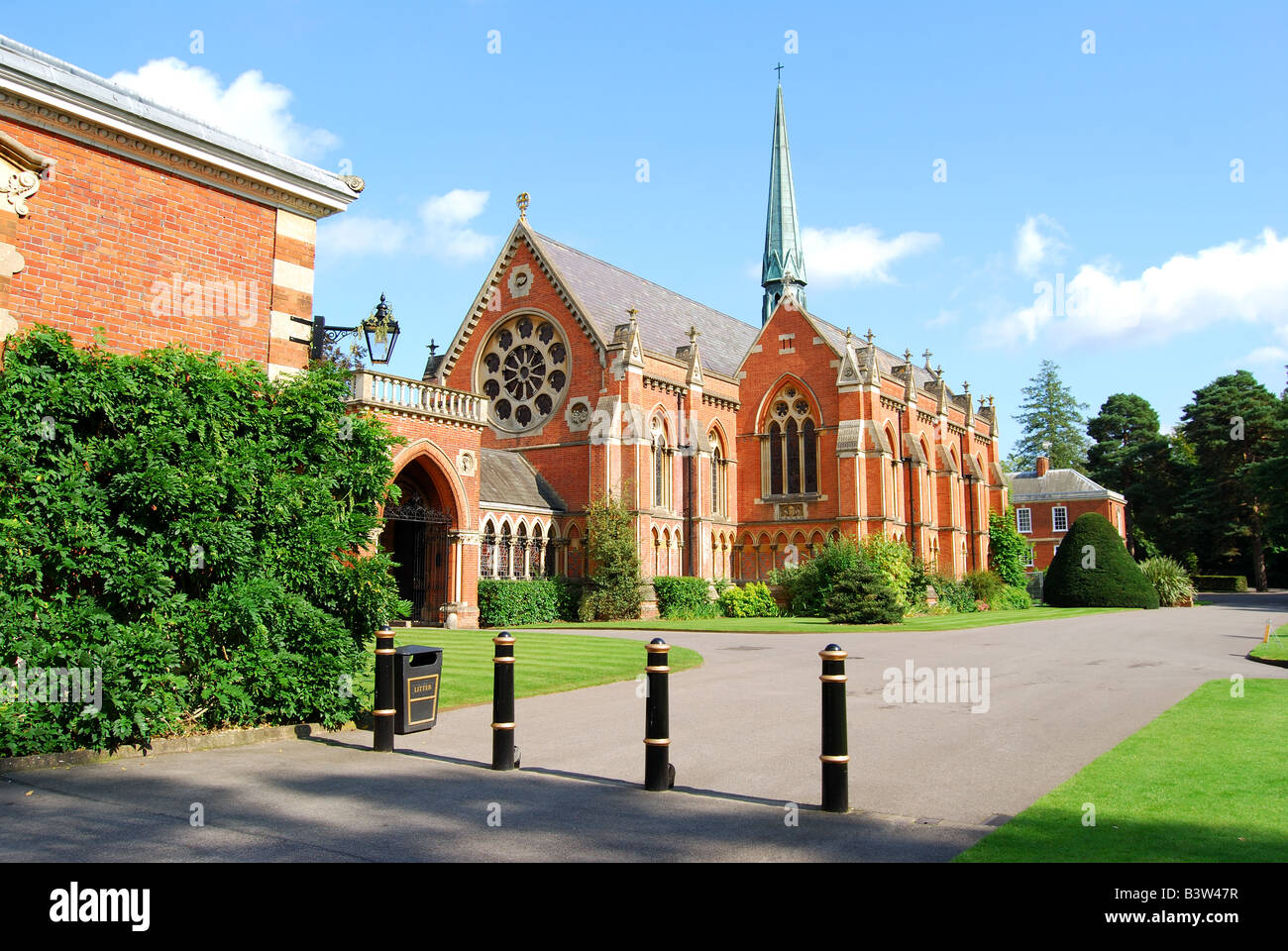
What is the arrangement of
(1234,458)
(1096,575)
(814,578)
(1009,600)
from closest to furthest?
1. (814,578)
2. (1096,575)
3. (1009,600)
4. (1234,458)

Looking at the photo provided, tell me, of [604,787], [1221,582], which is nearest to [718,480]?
[604,787]

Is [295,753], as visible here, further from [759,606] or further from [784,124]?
[784,124]

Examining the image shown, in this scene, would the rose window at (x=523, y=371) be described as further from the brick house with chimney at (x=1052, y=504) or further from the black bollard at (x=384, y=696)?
the brick house with chimney at (x=1052, y=504)

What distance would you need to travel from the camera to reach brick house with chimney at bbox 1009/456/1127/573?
2948 inches

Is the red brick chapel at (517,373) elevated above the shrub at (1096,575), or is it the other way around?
the red brick chapel at (517,373)

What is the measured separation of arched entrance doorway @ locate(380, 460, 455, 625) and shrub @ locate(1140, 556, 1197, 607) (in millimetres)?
33848

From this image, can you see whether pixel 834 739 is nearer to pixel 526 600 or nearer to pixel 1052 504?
pixel 526 600

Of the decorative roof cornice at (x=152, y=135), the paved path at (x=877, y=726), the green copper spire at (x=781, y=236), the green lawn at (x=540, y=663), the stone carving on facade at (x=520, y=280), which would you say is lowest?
the paved path at (x=877, y=726)

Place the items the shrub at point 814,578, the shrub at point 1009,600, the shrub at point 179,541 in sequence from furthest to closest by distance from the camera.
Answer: the shrub at point 1009,600, the shrub at point 814,578, the shrub at point 179,541

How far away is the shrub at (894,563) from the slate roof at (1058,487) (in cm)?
4511

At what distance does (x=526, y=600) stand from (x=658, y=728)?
22.8 metres

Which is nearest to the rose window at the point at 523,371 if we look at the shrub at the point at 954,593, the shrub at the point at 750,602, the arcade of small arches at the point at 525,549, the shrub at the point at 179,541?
the arcade of small arches at the point at 525,549

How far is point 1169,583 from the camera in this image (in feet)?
149

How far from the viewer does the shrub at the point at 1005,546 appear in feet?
180
